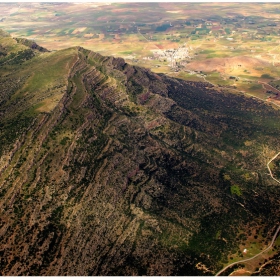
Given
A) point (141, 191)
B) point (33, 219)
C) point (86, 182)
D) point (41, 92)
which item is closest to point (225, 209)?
point (141, 191)

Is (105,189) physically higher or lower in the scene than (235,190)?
higher

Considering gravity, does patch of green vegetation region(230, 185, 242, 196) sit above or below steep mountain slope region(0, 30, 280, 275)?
below

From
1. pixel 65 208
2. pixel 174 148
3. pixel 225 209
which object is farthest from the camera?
pixel 174 148

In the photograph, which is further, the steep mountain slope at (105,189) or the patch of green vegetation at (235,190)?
the patch of green vegetation at (235,190)

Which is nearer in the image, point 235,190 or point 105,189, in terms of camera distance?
point 105,189

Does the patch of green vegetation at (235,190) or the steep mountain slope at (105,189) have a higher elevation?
the steep mountain slope at (105,189)

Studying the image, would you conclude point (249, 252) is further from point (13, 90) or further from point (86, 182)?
point (13, 90)

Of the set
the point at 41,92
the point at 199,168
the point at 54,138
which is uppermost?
the point at 41,92

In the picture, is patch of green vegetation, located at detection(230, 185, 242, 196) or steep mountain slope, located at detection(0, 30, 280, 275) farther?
patch of green vegetation, located at detection(230, 185, 242, 196)
